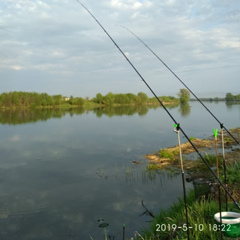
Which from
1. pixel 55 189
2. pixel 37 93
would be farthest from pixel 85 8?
pixel 37 93

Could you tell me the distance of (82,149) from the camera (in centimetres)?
1898

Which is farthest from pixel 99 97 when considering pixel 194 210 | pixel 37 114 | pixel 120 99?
pixel 194 210

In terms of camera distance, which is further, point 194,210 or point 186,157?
point 186,157

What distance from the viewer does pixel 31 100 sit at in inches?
3829

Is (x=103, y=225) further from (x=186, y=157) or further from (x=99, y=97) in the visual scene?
(x=99, y=97)

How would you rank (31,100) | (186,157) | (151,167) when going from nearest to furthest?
(151,167) → (186,157) → (31,100)

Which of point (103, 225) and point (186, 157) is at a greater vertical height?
point (186, 157)

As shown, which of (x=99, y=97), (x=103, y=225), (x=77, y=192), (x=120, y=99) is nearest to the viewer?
(x=103, y=225)

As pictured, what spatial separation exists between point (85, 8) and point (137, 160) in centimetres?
1012

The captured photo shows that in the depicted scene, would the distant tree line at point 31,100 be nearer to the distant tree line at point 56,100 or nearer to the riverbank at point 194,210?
the distant tree line at point 56,100

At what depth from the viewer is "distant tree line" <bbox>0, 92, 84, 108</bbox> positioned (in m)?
90.4

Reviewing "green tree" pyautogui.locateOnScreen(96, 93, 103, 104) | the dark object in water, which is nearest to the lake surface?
the dark object in water

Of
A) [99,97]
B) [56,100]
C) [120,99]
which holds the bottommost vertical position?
[120,99]

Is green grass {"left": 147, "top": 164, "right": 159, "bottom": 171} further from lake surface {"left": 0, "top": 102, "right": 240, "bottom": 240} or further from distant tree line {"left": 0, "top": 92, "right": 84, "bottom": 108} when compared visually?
distant tree line {"left": 0, "top": 92, "right": 84, "bottom": 108}
